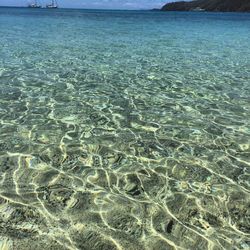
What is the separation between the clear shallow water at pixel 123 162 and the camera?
6.00 metres

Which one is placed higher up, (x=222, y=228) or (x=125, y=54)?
(x=222, y=228)

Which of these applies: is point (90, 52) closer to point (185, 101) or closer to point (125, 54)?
point (125, 54)

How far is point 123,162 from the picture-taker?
843 centimetres

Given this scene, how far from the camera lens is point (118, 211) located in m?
6.55

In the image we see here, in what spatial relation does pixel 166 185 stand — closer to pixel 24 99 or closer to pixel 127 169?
pixel 127 169

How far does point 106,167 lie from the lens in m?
8.12

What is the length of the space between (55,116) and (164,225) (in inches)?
255

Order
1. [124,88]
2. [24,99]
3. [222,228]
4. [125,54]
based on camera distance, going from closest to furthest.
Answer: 1. [222,228]
2. [24,99]
3. [124,88]
4. [125,54]

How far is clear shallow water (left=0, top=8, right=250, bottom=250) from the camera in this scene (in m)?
6.00

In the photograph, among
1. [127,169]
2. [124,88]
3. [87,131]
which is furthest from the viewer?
[124,88]

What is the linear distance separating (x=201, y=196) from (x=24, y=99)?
862 centimetres

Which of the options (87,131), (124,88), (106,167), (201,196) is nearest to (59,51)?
(124,88)

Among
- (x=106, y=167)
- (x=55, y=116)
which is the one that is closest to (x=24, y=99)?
(x=55, y=116)

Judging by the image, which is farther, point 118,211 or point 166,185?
point 166,185
